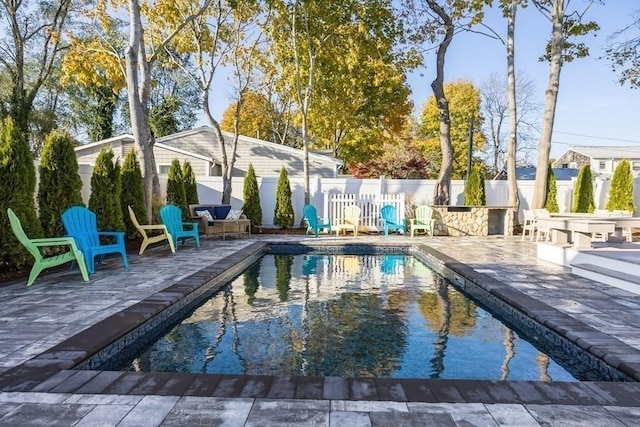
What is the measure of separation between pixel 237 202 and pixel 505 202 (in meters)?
8.34

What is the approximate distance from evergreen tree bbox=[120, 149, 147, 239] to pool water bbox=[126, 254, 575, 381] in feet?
13.3

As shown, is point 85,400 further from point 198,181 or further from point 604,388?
point 198,181

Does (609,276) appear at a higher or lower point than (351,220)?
lower

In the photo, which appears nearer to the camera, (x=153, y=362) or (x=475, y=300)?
(x=153, y=362)

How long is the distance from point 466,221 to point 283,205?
203 inches

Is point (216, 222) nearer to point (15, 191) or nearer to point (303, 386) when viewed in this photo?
point (15, 191)

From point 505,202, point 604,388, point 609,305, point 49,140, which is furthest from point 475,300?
point 505,202

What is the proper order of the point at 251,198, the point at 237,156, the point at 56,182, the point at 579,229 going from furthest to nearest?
the point at 237,156 < the point at 251,198 < the point at 579,229 < the point at 56,182

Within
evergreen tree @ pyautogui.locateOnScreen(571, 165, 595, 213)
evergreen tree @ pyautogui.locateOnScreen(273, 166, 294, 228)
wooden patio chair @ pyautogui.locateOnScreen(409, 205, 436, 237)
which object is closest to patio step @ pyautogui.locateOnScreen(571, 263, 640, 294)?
wooden patio chair @ pyautogui.locateOnScreen(409, 205, 436, 237)

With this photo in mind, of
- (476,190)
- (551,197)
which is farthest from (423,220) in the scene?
(551,197)

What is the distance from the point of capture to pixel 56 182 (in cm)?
→ 636

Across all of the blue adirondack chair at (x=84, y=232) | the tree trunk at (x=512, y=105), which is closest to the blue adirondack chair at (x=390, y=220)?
the tree trunk at (x=512, y=105)

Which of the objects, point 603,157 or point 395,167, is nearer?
point 395,167

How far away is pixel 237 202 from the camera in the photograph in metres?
13.5
